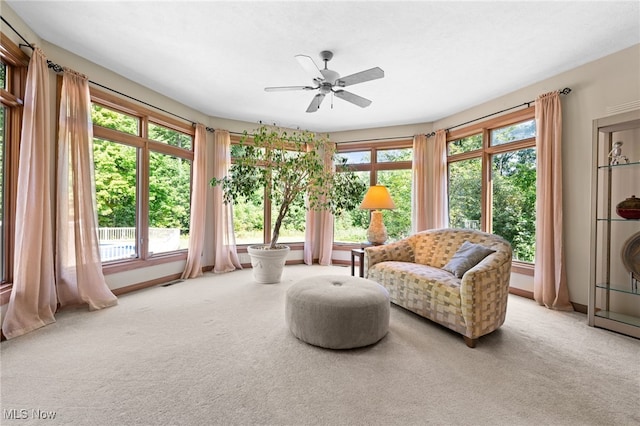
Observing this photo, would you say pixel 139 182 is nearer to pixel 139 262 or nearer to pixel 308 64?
pixel 139 262

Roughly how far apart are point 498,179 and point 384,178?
2002 millimetres

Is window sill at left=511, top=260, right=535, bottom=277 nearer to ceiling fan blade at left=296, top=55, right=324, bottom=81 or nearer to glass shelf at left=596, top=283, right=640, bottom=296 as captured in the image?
glass shelf at left=596, top=283, right=640, bottom=296

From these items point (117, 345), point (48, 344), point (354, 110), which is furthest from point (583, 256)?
point (48, 344)

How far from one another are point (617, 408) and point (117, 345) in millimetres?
3430

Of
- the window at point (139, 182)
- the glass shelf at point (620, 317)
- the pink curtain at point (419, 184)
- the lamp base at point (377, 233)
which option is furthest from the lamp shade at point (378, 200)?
the window at point (139, 182)

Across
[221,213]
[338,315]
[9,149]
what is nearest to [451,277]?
[338,315]

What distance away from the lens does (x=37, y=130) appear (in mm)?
2615

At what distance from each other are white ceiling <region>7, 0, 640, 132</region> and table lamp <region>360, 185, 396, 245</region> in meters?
1.42

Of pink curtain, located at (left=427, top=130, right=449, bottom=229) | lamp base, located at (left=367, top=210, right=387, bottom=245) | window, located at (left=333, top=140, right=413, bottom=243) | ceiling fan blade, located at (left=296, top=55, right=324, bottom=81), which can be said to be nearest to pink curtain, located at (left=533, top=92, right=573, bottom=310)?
pink curtain, located at (left=427, top=130, right=449, bottom=229)

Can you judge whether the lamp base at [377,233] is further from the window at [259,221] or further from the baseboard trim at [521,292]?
the baseboard trim at [521,292]

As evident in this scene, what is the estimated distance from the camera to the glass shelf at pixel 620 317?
2.63 meters

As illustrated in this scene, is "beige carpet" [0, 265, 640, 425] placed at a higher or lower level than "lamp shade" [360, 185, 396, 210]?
lower

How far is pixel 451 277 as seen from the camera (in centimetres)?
280

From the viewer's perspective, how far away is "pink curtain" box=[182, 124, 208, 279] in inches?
182
